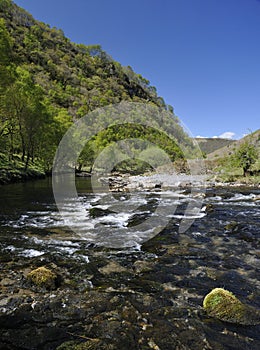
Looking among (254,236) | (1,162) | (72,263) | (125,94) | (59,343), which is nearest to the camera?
(59,343)

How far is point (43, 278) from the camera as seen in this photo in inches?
230

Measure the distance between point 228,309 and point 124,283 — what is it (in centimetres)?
244

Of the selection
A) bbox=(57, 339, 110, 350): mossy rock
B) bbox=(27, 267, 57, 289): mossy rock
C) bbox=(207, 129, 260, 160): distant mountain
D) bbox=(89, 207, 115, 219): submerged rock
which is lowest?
bbox=(57, 339, 110, 350): mossy rock

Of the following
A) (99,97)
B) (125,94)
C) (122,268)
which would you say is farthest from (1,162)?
(125,94)

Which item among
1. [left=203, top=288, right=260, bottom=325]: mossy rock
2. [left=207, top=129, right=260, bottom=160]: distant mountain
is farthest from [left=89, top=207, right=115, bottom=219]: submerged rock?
[left=207, top=129, right=260, bottom=160]: distant mountain

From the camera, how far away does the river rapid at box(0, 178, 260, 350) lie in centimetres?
423

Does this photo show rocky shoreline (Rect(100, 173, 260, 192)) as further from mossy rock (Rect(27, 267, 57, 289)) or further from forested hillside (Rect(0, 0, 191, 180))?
mossy rock (Rect(27, 267, 57, 289))

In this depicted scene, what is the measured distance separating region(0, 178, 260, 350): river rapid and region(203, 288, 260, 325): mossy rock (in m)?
0.14

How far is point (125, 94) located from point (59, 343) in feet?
631

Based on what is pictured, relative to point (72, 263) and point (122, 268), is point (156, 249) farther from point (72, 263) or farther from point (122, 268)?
point (72, 263)

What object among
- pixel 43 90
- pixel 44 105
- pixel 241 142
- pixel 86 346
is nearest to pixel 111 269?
pixel 86 346

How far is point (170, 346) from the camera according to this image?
4.04 metres

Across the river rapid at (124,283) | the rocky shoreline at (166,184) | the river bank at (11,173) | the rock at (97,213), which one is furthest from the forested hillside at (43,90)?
the river rapid at (124,283)

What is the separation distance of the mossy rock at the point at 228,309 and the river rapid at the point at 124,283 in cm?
14
